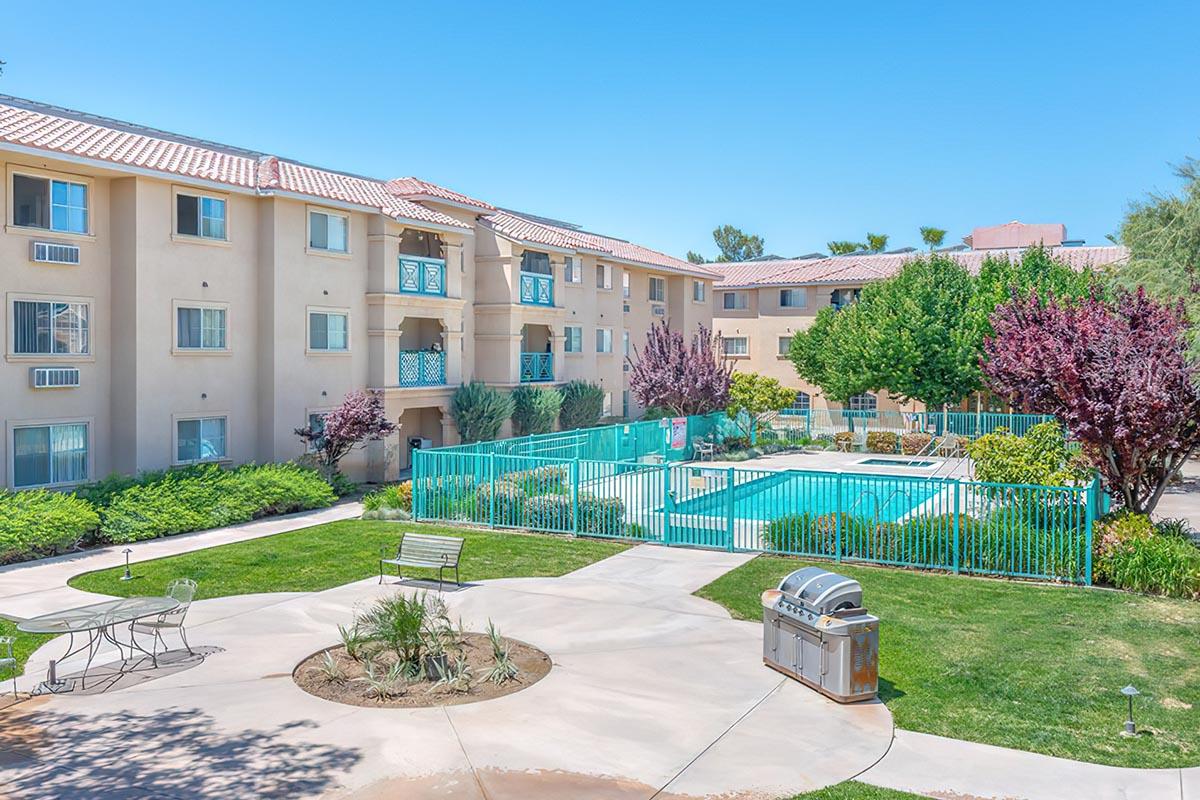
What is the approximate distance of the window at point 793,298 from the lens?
56.8m

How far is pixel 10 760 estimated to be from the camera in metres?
8.36

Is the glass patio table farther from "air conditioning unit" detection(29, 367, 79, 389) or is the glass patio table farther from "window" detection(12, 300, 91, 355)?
"window" detection(12, 300, 91, 355)

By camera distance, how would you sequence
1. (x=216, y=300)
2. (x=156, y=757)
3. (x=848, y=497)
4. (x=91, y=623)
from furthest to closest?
(x=216, y=300) < (x=848, y=497) < (x=91, y=623) < (x=156, y=757)

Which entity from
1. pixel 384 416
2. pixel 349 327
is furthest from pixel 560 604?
pixel 349 327

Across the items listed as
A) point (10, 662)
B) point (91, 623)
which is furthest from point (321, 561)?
point (10, 662)

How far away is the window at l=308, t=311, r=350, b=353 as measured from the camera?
2761 cm

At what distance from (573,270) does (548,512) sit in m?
21.7

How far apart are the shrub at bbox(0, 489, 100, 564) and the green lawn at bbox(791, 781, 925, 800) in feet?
51.2

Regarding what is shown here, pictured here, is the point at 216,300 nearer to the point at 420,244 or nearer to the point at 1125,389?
the point at 420,244

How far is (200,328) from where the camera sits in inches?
979

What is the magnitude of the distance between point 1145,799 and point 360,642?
8.11 metres

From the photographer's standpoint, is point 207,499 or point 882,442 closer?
point 207,499

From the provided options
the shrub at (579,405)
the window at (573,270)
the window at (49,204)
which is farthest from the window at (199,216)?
the window at (573,270)

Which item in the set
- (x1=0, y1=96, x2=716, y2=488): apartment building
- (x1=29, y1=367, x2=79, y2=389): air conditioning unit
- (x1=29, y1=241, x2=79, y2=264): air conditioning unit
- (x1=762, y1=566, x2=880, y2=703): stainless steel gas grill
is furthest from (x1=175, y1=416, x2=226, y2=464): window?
(x1=762, y1=566, x2=880, y2=703): stainless steel gas grill
